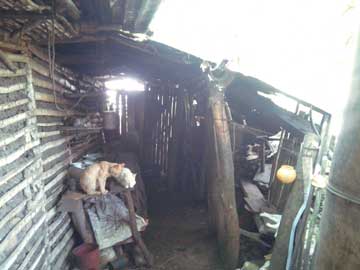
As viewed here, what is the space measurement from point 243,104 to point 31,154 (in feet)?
14.3

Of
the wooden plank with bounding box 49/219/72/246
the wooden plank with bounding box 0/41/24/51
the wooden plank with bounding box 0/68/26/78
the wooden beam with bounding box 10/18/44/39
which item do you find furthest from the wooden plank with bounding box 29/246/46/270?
the wooden beam with bounding box 10/18/44/39

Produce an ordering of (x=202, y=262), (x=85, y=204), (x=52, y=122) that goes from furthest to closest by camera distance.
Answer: (x=202, y=262) < (x=85, y=204) < (x=52, y=122)

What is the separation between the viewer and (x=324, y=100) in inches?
164

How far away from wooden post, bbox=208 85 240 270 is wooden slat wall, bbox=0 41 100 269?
110 inches

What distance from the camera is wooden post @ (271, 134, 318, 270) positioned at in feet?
13.2

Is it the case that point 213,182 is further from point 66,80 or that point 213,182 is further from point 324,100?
point 66,80

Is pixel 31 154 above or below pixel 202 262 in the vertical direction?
above

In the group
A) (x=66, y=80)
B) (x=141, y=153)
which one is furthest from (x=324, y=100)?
(x=141, y=153)

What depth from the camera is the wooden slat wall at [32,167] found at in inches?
121

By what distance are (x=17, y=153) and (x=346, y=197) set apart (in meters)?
3.40

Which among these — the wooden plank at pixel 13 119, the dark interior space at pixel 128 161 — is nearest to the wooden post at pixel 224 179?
the dark interior space at pixel 128 161

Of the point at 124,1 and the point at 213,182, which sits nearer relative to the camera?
the point at 124,1

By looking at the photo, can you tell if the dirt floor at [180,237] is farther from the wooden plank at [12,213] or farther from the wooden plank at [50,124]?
the wooden plank at [50,124]

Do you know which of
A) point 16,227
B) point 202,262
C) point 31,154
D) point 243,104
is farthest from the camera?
point 243,104
